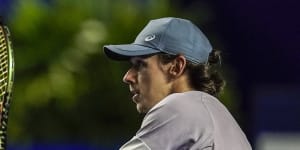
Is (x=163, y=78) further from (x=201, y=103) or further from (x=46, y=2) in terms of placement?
(x=46, y=2)

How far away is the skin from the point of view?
3.80 m

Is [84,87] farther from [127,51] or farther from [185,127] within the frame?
[185,127]

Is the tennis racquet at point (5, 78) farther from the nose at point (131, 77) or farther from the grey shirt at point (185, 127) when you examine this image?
the grey shirt at point (185, 127)

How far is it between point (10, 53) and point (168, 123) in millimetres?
949

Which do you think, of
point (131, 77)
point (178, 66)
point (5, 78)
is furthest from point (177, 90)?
point (5, 78)

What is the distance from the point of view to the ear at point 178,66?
149 inches

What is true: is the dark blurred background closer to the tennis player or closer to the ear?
the tennis player

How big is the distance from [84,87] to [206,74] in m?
4.73

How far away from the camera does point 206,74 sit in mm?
3883

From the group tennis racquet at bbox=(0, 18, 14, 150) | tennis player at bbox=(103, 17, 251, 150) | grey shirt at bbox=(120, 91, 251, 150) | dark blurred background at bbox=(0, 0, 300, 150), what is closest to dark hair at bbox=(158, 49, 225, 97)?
tennis player at bbox=(103, 17, 251, 150)

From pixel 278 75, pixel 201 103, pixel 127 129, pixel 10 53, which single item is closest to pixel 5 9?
pixel 127 129

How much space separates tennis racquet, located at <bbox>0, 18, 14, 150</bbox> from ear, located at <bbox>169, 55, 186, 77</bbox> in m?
0.70

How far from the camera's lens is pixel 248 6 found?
968 cm

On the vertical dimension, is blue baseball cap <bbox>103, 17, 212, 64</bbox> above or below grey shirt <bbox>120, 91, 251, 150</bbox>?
above
